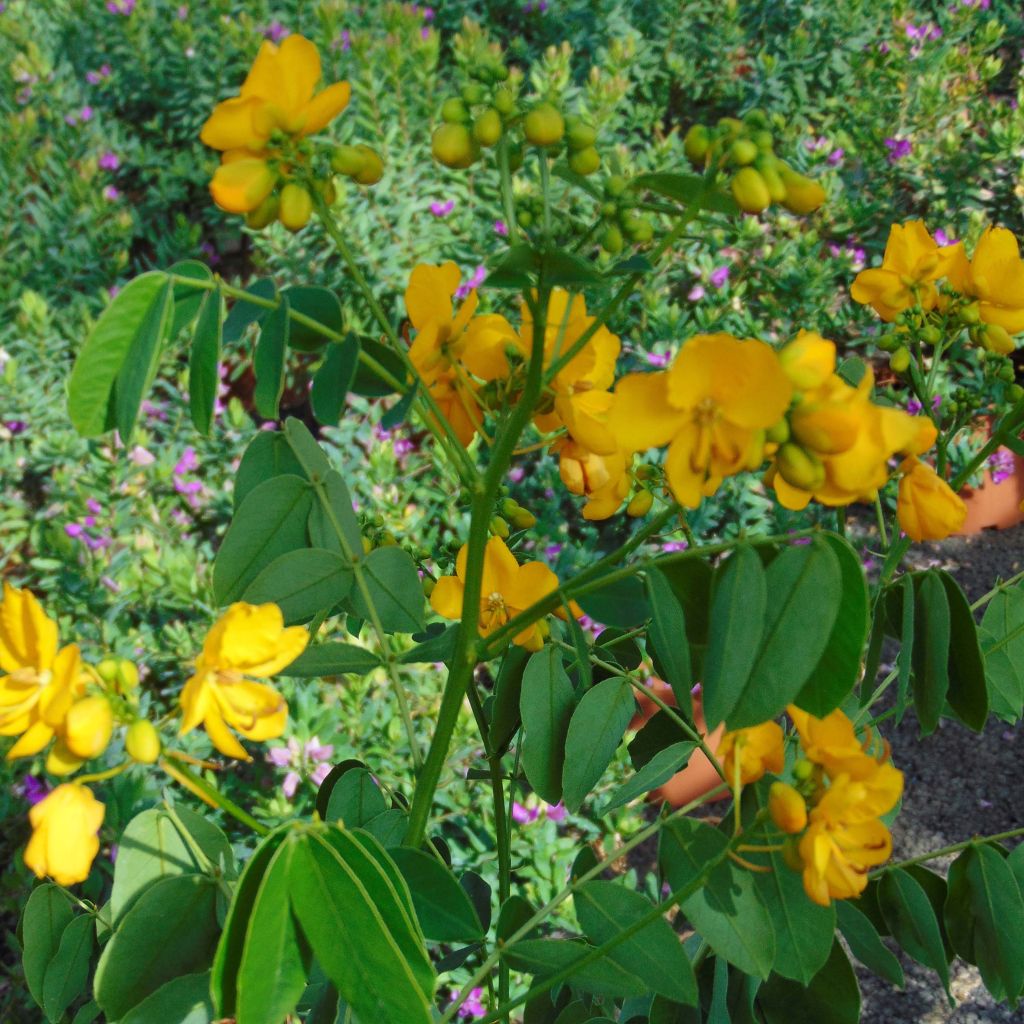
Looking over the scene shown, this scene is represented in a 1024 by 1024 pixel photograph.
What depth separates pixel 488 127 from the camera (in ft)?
1.96

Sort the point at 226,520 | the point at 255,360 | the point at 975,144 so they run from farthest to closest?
the point at 975,144 → the point at 226,520 → the point at 255,360

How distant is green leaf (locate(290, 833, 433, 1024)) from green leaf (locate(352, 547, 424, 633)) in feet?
0.74

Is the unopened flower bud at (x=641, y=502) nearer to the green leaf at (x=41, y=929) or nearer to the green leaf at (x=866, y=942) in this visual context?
the green leaf at (x=866, y=942)

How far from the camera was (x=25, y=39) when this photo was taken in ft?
10.3

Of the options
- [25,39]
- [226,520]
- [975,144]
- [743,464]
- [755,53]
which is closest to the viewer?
[743,464]

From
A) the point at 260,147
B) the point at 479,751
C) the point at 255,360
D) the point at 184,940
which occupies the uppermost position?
the point at 260,147

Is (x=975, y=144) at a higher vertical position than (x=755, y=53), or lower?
lower

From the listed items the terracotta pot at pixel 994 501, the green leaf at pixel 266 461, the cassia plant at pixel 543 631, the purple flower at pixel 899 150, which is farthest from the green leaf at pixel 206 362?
the purple flower at pixel 899 150

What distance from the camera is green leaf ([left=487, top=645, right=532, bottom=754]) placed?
811mm

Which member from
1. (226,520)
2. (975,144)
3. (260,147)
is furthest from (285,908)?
(975,144)

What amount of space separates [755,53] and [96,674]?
10.7 feet

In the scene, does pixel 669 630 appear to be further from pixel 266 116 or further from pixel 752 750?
pixel 266 116

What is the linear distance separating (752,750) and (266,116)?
0.46 metres

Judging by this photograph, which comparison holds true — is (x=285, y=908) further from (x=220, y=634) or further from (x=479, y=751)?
(x=479, y=751)
